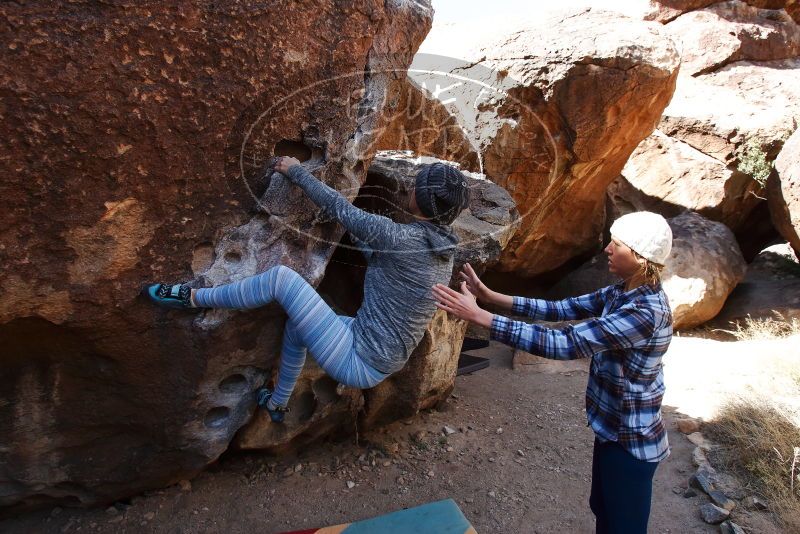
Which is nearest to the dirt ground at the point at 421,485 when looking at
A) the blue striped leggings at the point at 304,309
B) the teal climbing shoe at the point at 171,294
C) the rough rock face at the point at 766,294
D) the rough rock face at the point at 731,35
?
the blue striped leggings at the point at 304,309

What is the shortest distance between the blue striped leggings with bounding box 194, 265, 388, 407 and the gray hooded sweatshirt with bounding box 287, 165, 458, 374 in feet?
0.19

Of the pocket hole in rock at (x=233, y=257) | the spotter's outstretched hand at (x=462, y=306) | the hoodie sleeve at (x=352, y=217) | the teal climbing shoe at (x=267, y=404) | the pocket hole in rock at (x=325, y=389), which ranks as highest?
the hoodie sleeve at (x=352, y=217)

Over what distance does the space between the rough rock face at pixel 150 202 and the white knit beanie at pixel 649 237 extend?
1.34m

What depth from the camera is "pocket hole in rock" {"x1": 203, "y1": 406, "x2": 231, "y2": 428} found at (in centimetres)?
254

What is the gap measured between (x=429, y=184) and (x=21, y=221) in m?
1.44

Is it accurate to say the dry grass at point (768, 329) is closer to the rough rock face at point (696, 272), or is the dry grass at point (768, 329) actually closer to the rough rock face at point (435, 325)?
the rough rock face at point (696, 272)

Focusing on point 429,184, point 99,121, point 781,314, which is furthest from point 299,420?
point 781,314

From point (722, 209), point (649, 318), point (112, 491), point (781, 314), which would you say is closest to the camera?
point (649, 318)

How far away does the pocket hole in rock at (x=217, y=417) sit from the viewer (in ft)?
8.33

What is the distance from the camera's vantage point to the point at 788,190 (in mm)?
5980

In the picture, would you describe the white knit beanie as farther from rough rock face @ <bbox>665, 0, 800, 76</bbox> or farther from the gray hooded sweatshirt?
rough rock face @ <bbox>665, 0, 800, 76</bbox>

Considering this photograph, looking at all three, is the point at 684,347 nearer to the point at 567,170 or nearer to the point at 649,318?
the point at 567,170

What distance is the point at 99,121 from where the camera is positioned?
1.91 metres

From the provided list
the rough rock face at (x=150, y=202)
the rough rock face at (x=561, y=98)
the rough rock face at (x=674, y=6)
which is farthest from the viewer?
the rough rock face at (x=674, y=6)
